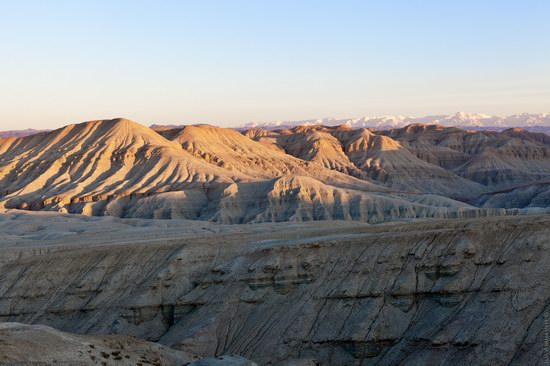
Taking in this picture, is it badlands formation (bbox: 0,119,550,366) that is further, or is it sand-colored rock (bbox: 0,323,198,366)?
badlands formation (bbox: 0,119,550,366)

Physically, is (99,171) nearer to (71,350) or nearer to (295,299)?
(295,299)

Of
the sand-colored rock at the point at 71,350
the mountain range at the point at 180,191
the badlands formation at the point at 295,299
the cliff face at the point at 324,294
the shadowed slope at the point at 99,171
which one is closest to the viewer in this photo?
the sand-colored rock at the point at 71,350

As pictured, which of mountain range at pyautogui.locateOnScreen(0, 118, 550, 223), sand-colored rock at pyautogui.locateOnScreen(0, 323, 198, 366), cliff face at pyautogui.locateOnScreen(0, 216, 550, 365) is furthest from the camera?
mountain range at pyautogui.locateOnScreen(0, 118, 550, 223)

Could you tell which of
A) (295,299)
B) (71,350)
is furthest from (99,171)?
(71,350)

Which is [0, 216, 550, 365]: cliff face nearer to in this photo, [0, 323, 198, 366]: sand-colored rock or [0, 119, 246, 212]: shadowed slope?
[0, 323, 198, 366]: sand-colored rock

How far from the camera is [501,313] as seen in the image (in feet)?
150

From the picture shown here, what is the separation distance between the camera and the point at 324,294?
54.4 meters

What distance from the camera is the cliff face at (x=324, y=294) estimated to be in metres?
46.4

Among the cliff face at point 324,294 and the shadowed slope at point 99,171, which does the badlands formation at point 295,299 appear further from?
the shadowed slope at point 99,171

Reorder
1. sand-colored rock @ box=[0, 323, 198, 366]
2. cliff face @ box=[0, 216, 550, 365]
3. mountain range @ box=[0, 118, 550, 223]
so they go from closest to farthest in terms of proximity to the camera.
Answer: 1. sand-colored rock @ box=[0, 323, 198, 366]
2. cliff face @ box=[0, 216, 550, 365]
3. mountain range @ box=[0, 118, 550, 223]

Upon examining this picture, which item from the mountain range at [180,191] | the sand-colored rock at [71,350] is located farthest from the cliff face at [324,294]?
the mountain range at [180,191]

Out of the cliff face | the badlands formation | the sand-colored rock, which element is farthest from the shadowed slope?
the sand-colored rock

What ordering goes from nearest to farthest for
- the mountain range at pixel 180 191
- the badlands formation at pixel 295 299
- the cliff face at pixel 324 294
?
the badlands formation at pixel 295 299
the cliff face at pixel 324 294
the mountain range at pixel 180 191

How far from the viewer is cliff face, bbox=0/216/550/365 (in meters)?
A: 46.4
